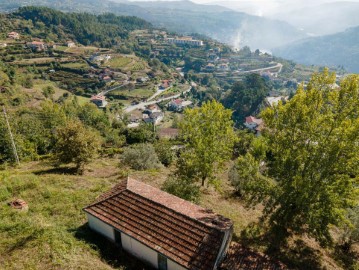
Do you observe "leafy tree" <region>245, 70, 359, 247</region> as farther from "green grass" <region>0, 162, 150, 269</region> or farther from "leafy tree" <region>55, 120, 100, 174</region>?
"leafy tree" <region>55, 120, 100, 174</region>

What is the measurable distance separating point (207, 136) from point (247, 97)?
107823 mm

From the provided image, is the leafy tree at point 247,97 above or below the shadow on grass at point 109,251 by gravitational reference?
below

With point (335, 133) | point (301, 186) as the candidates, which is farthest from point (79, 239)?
point (335, 133)

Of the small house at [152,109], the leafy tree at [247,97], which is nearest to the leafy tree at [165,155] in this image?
the small house at [152,109]

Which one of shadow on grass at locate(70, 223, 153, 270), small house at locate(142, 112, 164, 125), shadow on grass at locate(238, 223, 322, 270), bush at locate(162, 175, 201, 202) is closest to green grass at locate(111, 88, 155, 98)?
small house at locate(142, 112, 164, 125)

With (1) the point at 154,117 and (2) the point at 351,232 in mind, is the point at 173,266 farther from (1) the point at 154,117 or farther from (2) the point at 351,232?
(1) the point at 154,117

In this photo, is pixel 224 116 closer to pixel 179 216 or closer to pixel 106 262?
pixel 179 216

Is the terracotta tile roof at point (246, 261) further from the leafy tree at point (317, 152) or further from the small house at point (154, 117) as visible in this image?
the small house at point (154, 117)

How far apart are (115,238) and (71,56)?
157456 millimetres

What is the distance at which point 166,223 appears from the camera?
16.9 meters

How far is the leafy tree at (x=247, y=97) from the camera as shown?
12750 centimetres

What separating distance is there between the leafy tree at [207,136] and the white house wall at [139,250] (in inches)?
367

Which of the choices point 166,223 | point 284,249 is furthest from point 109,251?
point 284,249

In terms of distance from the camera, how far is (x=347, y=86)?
625 inches
